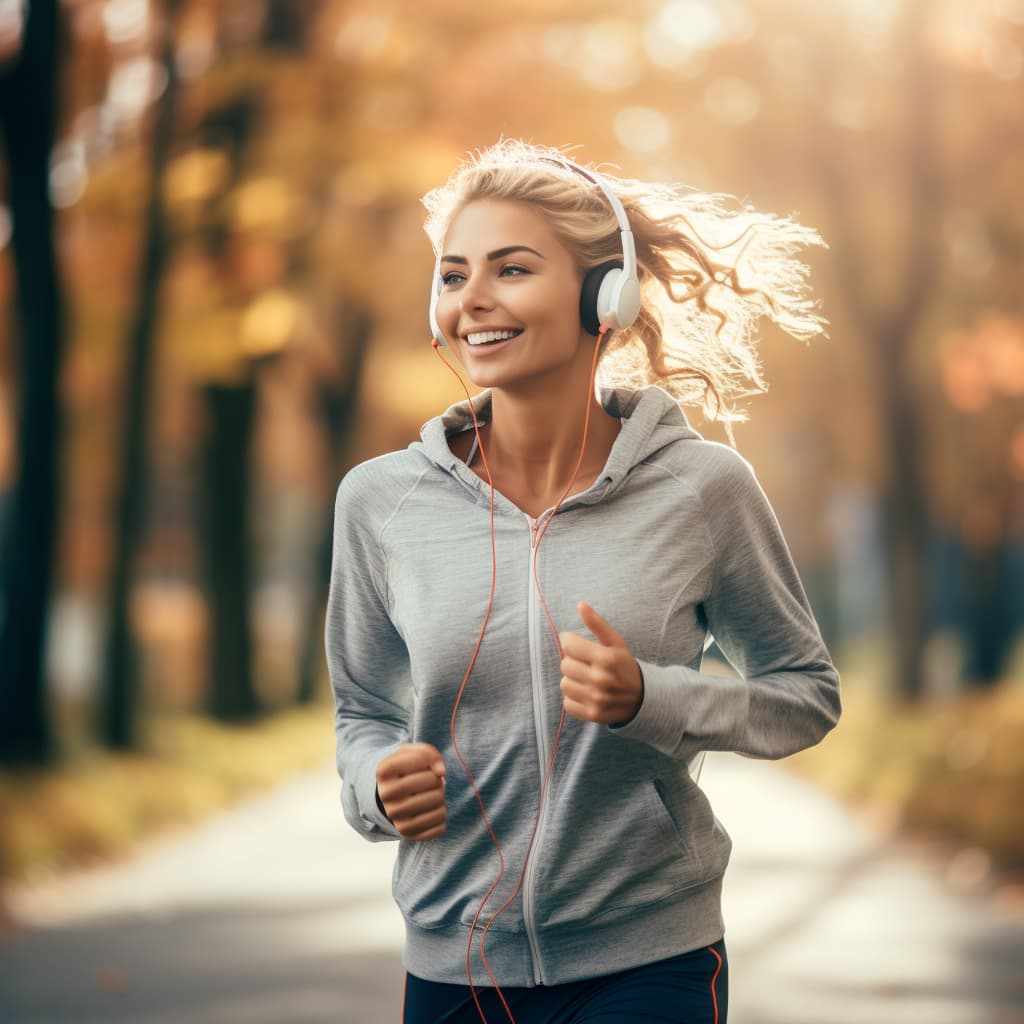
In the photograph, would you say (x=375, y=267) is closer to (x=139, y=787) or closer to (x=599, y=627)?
(x=139, y=787)

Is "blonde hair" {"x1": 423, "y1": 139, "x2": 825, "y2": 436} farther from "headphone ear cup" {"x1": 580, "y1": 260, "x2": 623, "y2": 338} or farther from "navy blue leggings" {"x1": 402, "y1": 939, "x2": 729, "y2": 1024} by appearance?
"navy blue leggings" {"x1": 402, "y1": 939, "x2": 729, "y2": 1024}

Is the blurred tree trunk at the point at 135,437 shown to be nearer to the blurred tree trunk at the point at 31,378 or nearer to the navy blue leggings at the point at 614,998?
the blurred tree trunk at the point at 31,378

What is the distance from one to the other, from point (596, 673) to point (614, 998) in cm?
73

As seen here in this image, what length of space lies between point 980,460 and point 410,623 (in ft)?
57.4

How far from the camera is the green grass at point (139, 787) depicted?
36.5 feet

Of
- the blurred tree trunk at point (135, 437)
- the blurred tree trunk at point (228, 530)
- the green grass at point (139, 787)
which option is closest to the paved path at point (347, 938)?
the green grass at point (139, 787)

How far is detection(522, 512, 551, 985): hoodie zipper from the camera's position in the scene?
3238 mm

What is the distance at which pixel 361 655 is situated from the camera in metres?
3.62

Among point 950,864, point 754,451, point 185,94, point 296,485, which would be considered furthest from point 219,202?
point 296,485

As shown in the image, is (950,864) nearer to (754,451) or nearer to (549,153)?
(549,153)

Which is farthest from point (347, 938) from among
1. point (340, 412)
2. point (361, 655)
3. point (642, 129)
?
point (340, 412)

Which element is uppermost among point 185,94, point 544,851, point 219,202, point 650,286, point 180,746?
point 185,94

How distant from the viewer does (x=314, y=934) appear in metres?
9.09

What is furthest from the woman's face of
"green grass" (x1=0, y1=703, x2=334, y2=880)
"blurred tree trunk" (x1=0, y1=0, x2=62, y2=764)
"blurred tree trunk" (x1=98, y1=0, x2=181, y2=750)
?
"blurred tree trunk" (x1=98, y1=0, x2=181, y2=750)
